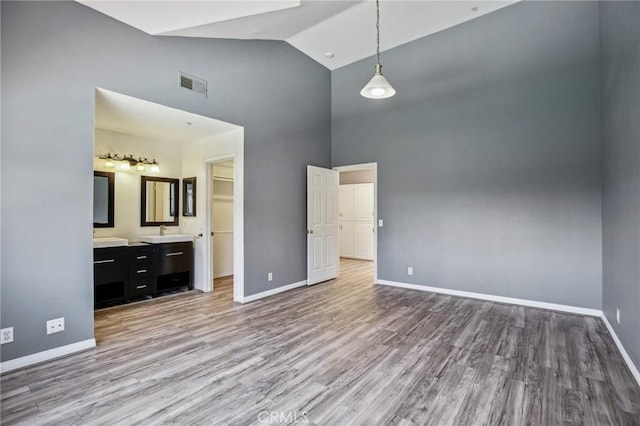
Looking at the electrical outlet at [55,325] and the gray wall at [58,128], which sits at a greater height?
the gray wall at [58,128]

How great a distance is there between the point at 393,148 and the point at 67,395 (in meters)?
5.12

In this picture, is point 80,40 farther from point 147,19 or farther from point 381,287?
point 381,287

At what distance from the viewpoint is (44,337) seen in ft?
8.69

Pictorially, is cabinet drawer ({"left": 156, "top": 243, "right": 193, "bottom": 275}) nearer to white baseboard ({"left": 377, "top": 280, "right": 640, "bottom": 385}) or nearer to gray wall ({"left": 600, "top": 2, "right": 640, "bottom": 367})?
white baseboard ({"left": 377, "top": 280, "right": 640, "bottom": 385})

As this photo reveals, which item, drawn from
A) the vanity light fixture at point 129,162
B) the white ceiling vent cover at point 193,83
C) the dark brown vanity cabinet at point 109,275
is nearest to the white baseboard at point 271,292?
the dark brown vanity cabinet at point 109,275

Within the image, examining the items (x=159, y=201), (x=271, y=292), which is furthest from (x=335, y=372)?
(x=159, y=201)

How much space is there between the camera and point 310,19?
14.0ft

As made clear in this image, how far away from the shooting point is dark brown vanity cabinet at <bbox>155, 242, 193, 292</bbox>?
A: 4.69m

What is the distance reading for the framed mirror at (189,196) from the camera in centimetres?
516

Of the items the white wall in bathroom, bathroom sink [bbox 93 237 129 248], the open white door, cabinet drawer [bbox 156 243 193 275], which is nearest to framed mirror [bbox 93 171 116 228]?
the white wall in bathroom

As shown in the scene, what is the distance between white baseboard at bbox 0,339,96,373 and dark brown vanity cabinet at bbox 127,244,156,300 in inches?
59.4

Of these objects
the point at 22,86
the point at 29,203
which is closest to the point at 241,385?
the point at 29,203

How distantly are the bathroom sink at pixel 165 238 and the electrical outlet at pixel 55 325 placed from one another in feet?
6.44

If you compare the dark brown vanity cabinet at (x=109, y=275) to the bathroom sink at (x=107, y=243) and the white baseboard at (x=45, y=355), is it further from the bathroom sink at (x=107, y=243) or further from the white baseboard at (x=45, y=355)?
the white baseboard at (x=45, y=355)
